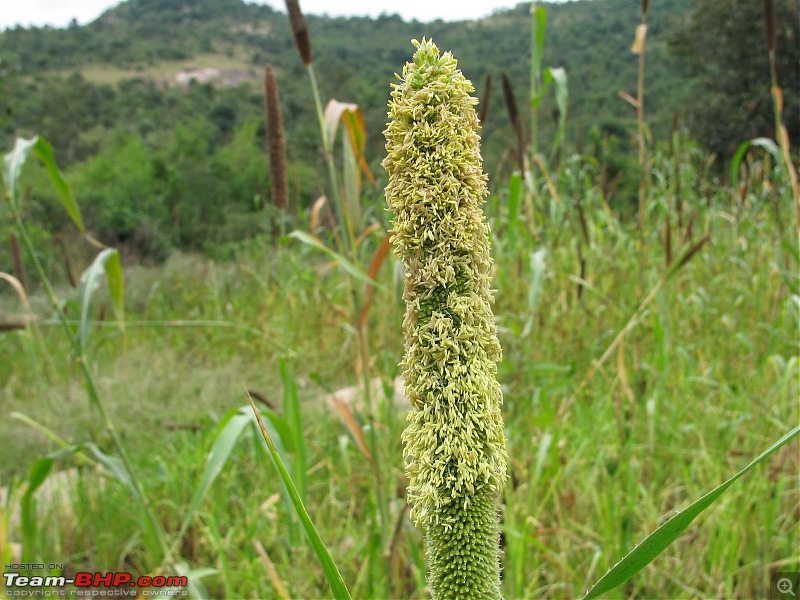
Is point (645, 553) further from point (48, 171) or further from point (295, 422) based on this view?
point (48, 171)

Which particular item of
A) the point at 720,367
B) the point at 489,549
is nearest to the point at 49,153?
the point at 489,549

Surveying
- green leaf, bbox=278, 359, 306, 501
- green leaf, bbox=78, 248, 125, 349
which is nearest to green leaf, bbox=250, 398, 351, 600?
green leaf, bbox=278, 359, 306, 501

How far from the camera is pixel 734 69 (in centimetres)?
1550

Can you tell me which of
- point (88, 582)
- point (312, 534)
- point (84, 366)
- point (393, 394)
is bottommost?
point (88, 582)

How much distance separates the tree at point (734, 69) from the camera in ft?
45.0

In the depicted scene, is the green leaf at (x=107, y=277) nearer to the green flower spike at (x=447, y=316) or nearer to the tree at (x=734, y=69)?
the green flower spike at (x=447, y=316)

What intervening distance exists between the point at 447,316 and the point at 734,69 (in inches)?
712

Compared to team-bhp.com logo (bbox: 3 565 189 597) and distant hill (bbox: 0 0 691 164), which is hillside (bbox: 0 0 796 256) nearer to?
distant hill (bbox: 0 0 691 164)

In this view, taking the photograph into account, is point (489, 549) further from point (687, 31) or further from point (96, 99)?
point (96, 99)

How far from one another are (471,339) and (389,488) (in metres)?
2.06

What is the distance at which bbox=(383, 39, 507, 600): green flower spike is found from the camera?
2.13 feet

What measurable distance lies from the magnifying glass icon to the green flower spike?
7.07 feet

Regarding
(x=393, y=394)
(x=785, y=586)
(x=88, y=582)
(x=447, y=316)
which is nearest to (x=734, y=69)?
(x=785, y=586)

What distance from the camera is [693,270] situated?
4.78m
